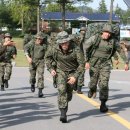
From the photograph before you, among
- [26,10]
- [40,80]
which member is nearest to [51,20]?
[26,10]

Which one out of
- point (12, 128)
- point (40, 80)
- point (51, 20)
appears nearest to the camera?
point (12, 128)

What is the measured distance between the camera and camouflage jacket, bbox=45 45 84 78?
9461 mm

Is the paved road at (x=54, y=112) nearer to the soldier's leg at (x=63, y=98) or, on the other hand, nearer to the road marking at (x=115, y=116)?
the road marking at (x=115, y=116)

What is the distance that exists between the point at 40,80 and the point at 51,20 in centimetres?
8155

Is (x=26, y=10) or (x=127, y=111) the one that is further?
(x=26, y=10)

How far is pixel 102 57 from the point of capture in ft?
36.0

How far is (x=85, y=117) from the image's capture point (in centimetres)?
1012

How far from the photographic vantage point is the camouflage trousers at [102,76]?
35.3ft

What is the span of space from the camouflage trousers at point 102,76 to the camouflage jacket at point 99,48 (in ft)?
0.56

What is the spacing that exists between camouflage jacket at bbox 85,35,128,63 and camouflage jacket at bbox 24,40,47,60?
9.27ft

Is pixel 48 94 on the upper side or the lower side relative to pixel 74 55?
lower

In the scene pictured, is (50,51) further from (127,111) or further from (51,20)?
(51,20)

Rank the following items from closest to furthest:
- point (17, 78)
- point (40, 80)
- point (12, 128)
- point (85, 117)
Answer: point (12, 128), point (85, 117), point (40, 80), point (17, 78)

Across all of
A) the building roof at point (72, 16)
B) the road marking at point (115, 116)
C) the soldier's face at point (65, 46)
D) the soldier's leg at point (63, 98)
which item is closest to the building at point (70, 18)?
the building roof at point (72, 16)
